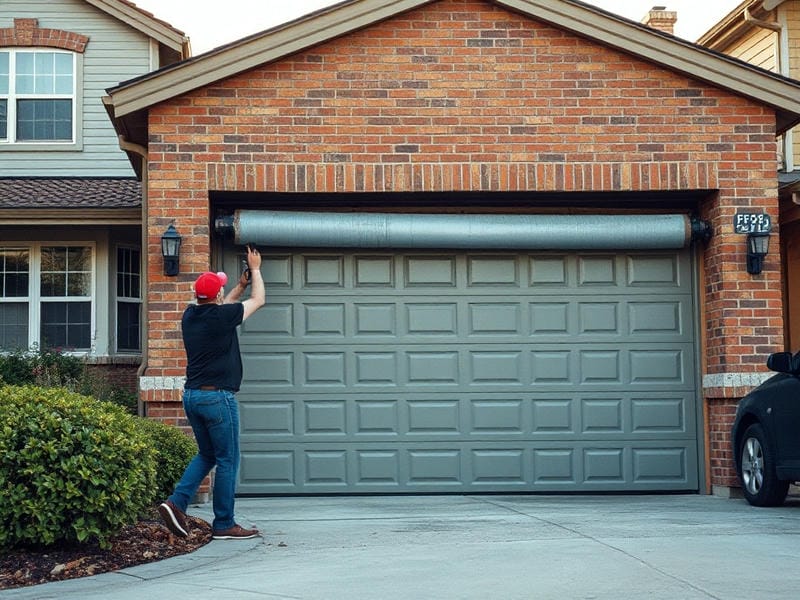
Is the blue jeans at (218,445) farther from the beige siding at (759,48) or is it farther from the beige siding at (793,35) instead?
the beige siding at (759,48)

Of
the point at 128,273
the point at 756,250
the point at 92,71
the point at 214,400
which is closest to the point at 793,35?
the point at 756,250

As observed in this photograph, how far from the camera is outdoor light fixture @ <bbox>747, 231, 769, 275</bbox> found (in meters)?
12.2

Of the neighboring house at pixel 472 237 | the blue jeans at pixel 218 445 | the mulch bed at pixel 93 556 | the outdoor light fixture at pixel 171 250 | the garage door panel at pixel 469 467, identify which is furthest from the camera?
the garage door panel at pixel 469 467

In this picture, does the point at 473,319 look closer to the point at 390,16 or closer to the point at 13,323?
the point at 390,16

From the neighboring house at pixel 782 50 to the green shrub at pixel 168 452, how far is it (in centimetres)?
839

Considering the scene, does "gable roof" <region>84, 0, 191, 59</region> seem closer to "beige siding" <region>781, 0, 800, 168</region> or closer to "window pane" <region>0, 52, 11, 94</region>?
"window pane" <region>0, 52, 11, 94</region>

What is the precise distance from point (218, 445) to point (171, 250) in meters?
3.41

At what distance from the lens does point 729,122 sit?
1241cm

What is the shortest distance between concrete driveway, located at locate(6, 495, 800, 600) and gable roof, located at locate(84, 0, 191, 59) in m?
10.5

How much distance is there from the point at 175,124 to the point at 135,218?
14.5 ft

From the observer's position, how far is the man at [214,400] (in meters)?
8.73

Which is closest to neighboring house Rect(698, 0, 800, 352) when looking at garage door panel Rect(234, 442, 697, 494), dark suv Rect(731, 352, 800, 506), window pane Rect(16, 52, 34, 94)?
garage door panel Rect(234, 442, 697, 494)

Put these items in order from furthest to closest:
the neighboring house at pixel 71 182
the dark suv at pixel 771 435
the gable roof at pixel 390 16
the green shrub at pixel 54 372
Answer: the neighboring house at pixel 71 182 → the green shrub at pixel 54 372 → the gable roof at pixel 390 16 → the dark suv at pixel 771 435

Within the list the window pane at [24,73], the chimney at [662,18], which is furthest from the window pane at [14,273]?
the chimney at [662,18]
